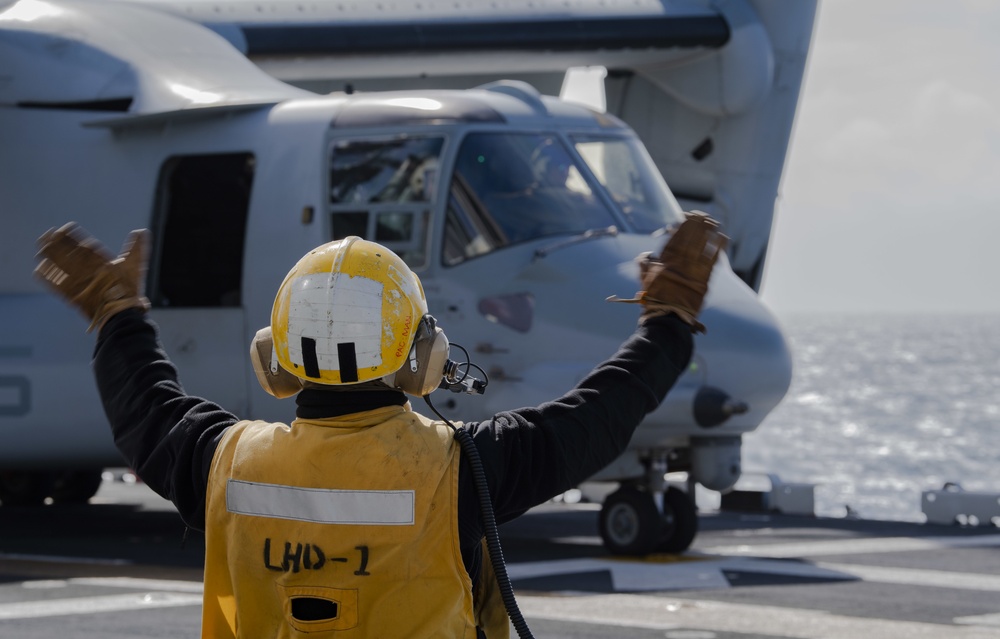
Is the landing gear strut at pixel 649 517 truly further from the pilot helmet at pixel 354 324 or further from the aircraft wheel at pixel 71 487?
the pilot helmet at pixel 354 324

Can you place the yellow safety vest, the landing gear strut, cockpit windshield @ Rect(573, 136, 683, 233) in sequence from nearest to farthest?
1. the yellow safety vest
2. the landing gear strut
3. cockpit windshield @ Rect(573, 136, 683, 233)

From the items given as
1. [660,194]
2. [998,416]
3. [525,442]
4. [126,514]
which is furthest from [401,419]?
[998,416]

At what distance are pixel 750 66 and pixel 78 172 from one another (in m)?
7.34

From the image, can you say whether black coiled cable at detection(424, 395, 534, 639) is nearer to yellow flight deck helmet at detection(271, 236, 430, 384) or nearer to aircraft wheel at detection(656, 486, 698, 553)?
yellow flight deck helmet at detection(271, 236, 430, 384)

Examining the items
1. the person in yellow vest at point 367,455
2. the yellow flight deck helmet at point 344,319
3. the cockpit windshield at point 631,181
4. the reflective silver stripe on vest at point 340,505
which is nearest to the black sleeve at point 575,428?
the person in yellow vest at point 367,455

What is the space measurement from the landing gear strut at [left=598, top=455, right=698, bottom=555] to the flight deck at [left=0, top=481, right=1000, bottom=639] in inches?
6.5

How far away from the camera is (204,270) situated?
1090 centimetres

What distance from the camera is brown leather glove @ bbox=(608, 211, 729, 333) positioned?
315 centimetres

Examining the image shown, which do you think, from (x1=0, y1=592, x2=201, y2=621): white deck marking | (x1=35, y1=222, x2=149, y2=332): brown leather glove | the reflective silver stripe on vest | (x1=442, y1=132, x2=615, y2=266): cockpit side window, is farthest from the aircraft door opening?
the reflective silver stripe on vest

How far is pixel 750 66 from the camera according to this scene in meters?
15.7

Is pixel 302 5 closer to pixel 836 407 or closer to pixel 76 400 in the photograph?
pixel 76 400

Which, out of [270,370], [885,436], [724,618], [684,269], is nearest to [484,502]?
Answer: [270,370]

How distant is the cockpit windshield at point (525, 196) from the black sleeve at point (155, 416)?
22.6 ft

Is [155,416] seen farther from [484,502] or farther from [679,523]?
[679,523]
